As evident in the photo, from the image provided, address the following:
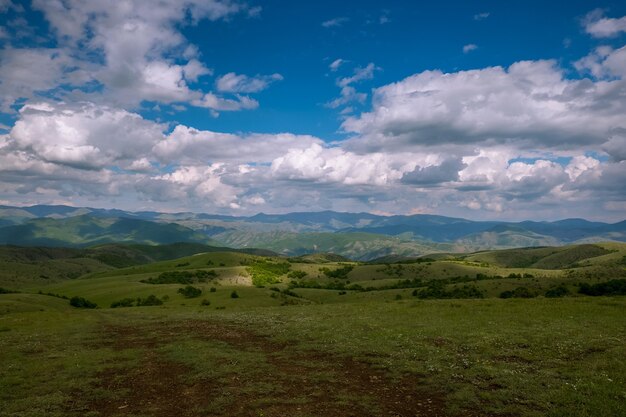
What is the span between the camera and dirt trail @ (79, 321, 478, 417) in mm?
17359

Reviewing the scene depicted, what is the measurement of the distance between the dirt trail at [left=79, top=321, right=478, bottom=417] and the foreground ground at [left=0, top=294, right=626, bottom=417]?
0.28 ft

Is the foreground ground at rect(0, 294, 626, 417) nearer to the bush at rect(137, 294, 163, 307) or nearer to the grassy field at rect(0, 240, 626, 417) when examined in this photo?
the grassy field at rect(0, 240, 626, 417)

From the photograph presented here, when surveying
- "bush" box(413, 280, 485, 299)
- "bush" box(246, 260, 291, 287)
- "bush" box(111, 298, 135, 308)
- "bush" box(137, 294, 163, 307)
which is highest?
"bush" box(413, 280, 485, 299)

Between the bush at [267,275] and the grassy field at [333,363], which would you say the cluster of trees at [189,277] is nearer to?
the bush at [267,275]

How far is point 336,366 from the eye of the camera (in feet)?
79.5

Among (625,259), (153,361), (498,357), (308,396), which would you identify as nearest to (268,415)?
(308,396)

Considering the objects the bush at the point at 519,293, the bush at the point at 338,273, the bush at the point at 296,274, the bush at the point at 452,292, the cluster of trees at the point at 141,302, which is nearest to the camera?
the bush at the point at 519,293

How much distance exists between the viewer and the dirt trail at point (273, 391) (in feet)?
57.0

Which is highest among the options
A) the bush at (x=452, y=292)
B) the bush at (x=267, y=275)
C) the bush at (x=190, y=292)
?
the bush at (x=452, y=292)

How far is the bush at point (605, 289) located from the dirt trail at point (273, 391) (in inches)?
2249

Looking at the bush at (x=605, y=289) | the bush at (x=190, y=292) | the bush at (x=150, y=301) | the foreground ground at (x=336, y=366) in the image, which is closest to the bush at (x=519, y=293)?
the bush at (x=605, y=289)

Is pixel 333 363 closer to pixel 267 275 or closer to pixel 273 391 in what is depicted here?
pixel 273 391

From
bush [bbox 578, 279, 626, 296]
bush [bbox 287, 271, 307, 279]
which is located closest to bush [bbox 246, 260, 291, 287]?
bush [bbox 287, 271, 307, 279]

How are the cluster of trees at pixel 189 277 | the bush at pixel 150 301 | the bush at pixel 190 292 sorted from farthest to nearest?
the cluster of trees at pixel 189 277 < the bush at pixel 190 292 < the bush at pixel 150 301
